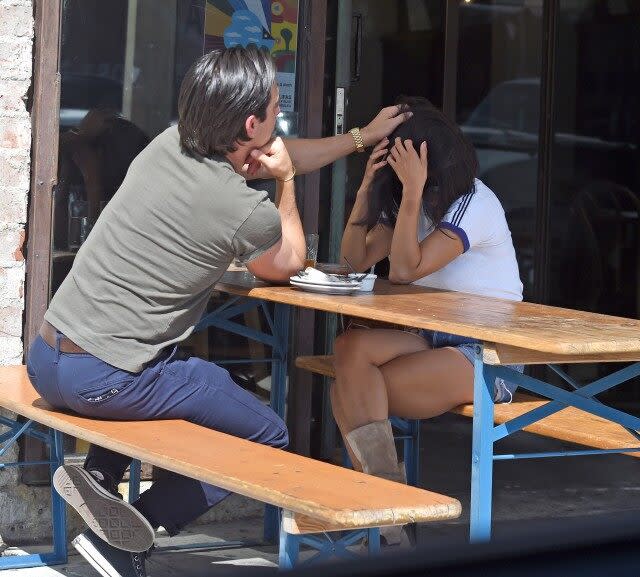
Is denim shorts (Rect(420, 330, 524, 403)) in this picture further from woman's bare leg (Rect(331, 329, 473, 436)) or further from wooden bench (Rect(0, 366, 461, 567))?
wooden bench (Rect(0, 366, 461, 567))

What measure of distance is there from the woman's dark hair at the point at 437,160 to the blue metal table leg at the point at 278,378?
1.85 feet

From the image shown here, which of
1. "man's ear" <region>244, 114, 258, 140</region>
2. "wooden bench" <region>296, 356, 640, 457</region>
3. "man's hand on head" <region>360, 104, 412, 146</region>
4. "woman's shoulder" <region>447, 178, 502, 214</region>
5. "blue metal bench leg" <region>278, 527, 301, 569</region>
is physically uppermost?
"man's hand on head" <region>360, 104, 412, 146</region>

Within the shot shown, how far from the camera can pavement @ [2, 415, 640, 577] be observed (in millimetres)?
3365

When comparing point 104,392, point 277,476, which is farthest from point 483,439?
point 104,392

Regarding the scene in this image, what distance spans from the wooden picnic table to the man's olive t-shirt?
349 millimetres

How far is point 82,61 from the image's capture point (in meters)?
3.43

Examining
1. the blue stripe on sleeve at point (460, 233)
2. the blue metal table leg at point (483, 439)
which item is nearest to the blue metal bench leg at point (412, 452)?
the blue stripe on sleeve at point (460, 233)

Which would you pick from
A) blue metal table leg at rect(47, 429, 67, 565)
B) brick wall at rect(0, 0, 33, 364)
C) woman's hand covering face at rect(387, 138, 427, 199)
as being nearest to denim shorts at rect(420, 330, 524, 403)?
woman's hand covering face at rect(387, 138, 427, 199)

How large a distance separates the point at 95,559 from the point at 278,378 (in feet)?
3.87

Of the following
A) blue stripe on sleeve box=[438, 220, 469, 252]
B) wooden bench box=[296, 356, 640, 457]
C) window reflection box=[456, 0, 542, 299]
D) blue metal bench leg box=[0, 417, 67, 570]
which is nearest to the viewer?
wooden bench box=[296, 356, 640, 457]

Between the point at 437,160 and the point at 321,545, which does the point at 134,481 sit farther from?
the point at 437,160

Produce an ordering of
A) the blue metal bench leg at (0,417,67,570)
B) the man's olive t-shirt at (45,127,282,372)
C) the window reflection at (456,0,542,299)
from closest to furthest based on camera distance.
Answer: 1. the man's olive t-shirt at (45,127,282,372)
2. the blue metal bench leg at (0,417,67,570)
3. the window reflection at (456,0,542,299)

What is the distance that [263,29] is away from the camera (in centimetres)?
381

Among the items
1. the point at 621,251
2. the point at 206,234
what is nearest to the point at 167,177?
the point at 206,234
